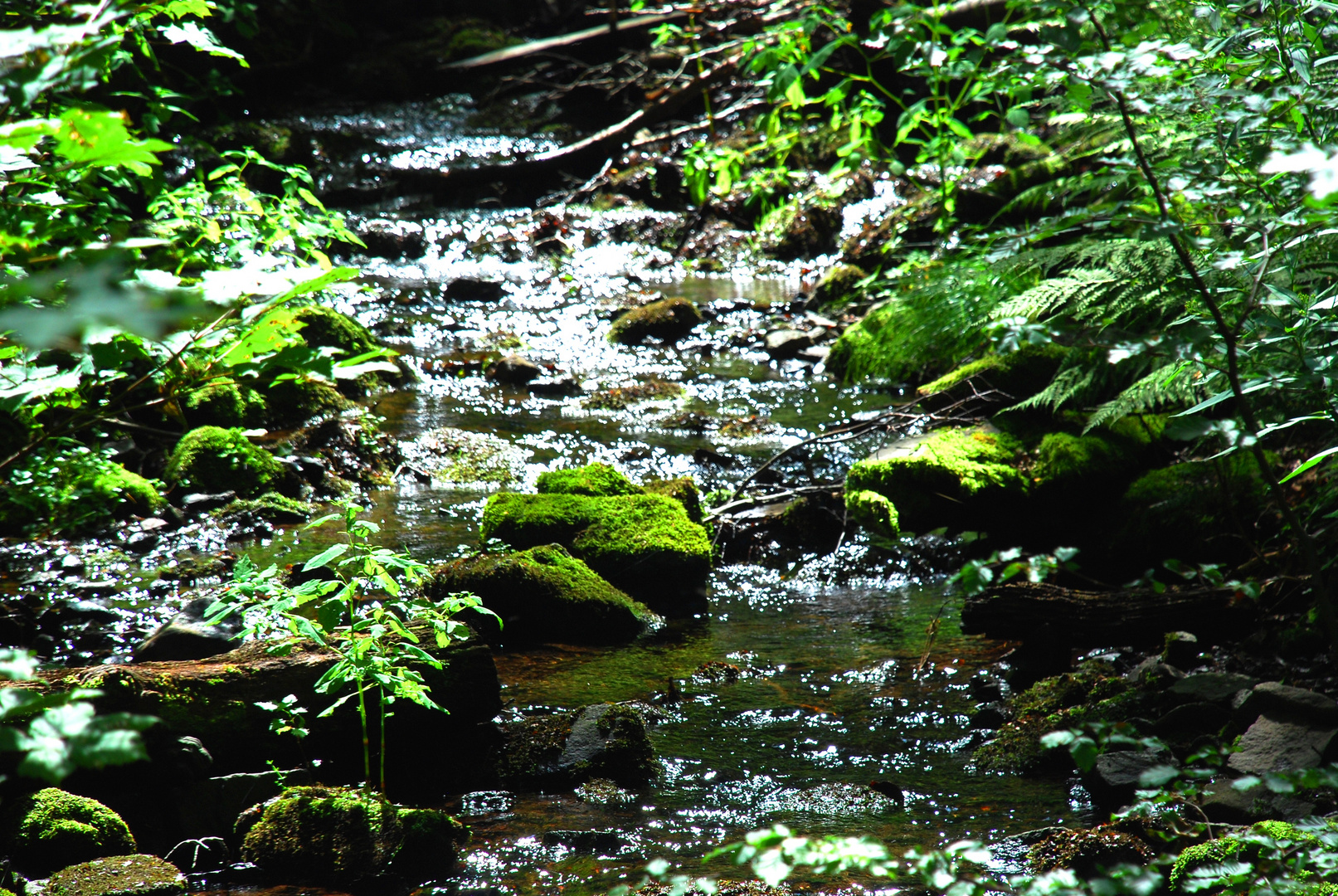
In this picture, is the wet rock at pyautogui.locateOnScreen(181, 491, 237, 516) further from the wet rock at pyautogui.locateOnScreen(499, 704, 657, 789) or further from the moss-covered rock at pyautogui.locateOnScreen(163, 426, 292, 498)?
the wet rock at pyautogui.locateOnScreen(499, 704, 657, 789)

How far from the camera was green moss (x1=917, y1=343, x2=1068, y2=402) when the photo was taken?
572cm

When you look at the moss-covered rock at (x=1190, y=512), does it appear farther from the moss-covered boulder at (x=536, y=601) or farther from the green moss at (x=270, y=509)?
the green moss at (x=270, y=509)

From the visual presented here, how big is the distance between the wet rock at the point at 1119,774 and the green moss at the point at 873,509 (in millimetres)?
2144

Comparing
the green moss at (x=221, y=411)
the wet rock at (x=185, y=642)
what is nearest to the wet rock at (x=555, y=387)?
the green moss at (x=221, y=411)

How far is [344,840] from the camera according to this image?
2.83 metres

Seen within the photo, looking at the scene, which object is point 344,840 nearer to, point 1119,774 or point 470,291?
point 1119,774

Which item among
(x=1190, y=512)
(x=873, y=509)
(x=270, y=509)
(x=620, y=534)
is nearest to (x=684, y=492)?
(x=620, y=534)

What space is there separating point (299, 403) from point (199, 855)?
4.83m

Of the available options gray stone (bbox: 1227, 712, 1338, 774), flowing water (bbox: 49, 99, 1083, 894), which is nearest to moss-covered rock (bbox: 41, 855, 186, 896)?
flowing water (bbox: 49, 99, 1083, 894)

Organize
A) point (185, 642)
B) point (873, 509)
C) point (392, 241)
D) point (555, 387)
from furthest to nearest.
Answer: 1. point (392, 241)
2. point (555, 387)
3. point (873, 509)
4. point (185, 642)

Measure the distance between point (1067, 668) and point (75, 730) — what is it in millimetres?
3763

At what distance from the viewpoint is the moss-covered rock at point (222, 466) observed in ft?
19.2

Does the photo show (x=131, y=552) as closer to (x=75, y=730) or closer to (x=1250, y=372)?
(x=75, y=730)

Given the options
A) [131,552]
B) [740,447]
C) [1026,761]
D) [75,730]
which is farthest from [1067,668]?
[131,552]
